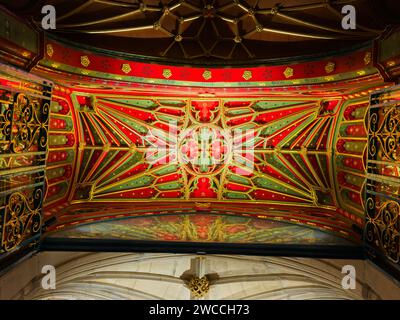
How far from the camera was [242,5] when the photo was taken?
5613 mm

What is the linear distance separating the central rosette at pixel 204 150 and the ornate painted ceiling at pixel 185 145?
0.02 m

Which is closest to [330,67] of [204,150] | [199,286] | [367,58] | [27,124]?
[367,58]

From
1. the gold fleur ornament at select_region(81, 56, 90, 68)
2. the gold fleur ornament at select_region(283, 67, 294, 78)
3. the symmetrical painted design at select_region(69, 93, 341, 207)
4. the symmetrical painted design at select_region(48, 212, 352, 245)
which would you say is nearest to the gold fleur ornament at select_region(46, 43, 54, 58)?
the gold fleur ornament at select_region(81, 56, 90, 68)

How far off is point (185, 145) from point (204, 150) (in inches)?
17.7

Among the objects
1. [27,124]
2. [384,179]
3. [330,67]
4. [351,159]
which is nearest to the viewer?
[384,179]

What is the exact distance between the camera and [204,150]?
7.64 meters

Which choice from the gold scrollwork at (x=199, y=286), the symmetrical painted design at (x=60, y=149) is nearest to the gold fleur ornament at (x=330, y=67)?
the gold scrollwork at (x=199, y=286)

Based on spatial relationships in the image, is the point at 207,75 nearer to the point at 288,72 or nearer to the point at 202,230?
the point at 288,72

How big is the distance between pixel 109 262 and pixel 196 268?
1.50 metres

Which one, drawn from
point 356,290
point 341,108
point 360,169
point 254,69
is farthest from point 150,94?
point 356,290

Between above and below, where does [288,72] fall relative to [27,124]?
above

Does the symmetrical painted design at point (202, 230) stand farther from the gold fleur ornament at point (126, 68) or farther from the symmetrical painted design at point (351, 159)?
the gold fleur ornament at point (126, 68)

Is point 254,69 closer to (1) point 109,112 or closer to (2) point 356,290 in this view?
(1) point 109,112

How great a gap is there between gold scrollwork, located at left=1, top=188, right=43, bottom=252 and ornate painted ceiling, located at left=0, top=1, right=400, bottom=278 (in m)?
0.02
